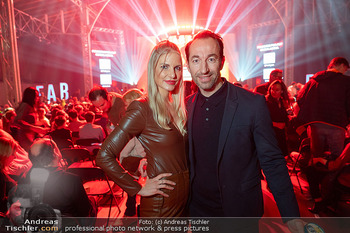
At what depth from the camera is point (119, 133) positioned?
5.19ft

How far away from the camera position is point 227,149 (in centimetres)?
154

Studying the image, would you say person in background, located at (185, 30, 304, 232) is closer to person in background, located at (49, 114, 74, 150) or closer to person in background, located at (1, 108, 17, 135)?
person in background, located at (49, 114, 74, 150)

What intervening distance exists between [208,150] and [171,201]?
444 millimetres

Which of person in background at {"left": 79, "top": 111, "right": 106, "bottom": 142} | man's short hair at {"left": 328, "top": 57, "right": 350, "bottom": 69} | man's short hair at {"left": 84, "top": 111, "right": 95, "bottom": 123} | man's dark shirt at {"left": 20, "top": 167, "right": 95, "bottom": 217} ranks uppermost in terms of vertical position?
man's short hair at {"left": 328, "top": 57, "right": 350, "bottom": 69}

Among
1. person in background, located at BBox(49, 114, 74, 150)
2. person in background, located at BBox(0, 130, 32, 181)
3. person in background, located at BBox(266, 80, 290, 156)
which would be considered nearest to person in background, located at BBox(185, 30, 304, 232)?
person in background, located at BBox(0, 130, 32, 181)

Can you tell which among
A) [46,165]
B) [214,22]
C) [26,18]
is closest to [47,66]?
[26,18]

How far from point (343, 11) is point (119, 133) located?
1687 cm

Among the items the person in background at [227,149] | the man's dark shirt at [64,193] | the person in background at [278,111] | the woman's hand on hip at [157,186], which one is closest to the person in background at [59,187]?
the man's dark shirt at [64,193]

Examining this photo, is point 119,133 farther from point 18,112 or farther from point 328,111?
point 18,112

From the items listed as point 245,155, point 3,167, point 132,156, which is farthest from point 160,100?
point 3,167

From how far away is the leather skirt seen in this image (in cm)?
162

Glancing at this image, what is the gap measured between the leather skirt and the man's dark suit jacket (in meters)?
0.27

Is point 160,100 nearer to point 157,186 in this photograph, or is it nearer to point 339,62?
point 157,186

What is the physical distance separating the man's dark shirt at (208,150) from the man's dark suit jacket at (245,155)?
8 cm
